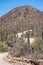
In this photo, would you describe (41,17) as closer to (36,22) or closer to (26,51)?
(36,22)

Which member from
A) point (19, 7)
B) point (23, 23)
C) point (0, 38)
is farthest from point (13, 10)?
point (0, 38)

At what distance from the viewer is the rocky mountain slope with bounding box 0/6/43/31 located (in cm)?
9231

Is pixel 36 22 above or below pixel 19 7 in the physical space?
below

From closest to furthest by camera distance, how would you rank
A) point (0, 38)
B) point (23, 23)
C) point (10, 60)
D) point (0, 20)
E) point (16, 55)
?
point (10, 60)
point (16, 55)
point (0, 38)
point (23, 23)
point (0, 20)

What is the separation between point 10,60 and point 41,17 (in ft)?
264

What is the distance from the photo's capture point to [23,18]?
322ft

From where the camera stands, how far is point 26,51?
25.0 meters

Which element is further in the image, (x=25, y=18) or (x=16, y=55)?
(x=25, y=18)

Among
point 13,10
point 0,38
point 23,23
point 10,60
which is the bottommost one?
point 10,60

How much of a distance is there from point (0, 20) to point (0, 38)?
218ft

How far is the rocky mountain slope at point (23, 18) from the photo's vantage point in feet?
303

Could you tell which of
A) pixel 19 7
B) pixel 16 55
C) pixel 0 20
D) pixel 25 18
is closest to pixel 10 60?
pixel 16 55

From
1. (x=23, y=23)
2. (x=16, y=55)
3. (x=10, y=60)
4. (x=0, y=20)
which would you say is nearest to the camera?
(x=10, y=60)

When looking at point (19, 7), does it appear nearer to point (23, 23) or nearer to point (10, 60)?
point (23, 23)
